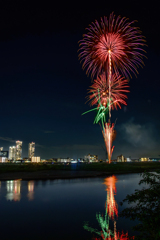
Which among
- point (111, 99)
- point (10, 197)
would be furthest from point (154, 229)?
point (111, 99)

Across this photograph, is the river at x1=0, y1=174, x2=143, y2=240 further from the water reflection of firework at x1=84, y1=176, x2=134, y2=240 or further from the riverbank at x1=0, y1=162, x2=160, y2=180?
the riverbank at x1=0, y1=162, x2=160, y2=180

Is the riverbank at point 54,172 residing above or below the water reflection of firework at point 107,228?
below

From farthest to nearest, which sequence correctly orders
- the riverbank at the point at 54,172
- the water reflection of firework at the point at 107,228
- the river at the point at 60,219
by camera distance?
1. the riverbank at the point at 54,172
2. the river at the point at 60,219
3. the water reflection of firework at the point at 107,228

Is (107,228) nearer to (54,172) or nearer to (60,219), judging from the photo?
(60,219)

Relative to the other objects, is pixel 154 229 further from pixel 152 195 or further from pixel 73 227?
pixel 73 227

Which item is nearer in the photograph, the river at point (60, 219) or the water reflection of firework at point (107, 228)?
the water reflection of firework at point (107, 228)

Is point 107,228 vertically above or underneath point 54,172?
above

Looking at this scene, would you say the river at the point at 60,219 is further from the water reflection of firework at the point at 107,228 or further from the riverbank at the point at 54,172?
the riverbank at the point at 54,172

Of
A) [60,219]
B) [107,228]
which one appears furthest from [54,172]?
[107,228]

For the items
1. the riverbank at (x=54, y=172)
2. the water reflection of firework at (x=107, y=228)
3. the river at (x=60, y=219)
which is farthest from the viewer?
the riverbank at (x=54, y=172)

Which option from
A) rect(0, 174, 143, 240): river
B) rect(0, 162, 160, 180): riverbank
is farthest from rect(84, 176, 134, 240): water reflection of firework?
rect(0, 162, 160, 180): riverbank

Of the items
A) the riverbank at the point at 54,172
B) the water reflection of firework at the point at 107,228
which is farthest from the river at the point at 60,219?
the riverbank at the point at 54,172
